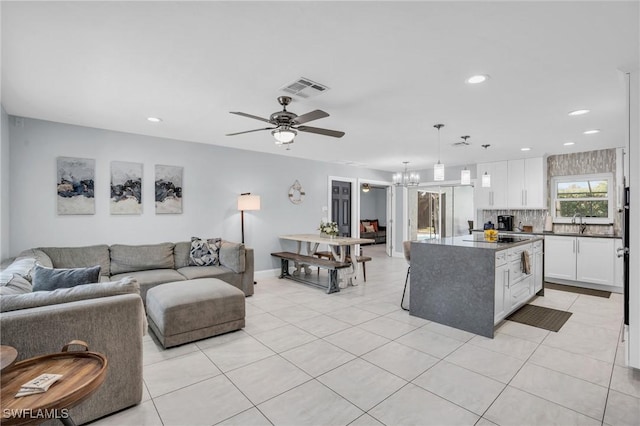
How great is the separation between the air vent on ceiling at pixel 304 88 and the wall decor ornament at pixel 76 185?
10.7 ft

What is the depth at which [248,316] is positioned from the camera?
12.8 ft

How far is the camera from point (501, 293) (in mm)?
3428

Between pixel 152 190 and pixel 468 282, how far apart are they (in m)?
4.66

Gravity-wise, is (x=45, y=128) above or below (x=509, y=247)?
above

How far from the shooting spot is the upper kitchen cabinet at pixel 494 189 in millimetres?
6594

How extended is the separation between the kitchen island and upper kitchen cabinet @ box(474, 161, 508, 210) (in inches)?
112

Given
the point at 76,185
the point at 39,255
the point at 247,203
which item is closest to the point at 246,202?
the point at 247,203

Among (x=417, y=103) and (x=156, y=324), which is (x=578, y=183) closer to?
(x=417, y=103)

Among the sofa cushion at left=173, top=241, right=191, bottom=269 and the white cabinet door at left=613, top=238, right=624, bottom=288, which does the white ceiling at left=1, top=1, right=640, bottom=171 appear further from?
the white cabinet door at left=613, top=238, right=624, bottom=288

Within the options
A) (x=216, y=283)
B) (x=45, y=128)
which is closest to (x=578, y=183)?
(x=216, y=283)

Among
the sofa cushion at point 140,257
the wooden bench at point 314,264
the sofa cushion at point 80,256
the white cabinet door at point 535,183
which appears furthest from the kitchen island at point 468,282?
the sofa cushion at point 80,256

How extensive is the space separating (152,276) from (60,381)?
2.95m

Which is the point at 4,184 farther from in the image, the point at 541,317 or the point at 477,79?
the point at 541,317

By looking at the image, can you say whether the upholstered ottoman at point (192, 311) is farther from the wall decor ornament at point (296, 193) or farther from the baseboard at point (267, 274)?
the wall decor ornament at point (296, 193)
